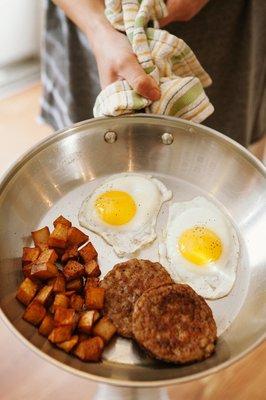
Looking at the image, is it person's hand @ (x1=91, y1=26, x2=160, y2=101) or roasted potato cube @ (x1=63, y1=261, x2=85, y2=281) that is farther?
person's hand @ (x1=91, y1=26, x2=160, y2=101)

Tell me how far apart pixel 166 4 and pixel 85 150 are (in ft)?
1.69

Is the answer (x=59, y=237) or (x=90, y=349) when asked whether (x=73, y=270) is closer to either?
(x=59, y=237)

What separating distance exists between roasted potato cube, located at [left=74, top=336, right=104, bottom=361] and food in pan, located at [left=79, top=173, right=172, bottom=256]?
0.28 meters

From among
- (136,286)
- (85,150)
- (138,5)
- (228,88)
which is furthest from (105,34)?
(136,286)

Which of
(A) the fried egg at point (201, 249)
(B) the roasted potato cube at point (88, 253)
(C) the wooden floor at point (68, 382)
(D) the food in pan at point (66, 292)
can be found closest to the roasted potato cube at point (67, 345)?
(D) the food in pan at point (66, 292)

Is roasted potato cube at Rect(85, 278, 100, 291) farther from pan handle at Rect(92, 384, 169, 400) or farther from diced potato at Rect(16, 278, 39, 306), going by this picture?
pan handle at Rect(92, 384, 169, 400)

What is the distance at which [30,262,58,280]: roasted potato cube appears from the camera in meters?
1.13

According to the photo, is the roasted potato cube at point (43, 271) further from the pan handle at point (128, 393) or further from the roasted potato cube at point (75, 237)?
the pan handle at point (128, 393)

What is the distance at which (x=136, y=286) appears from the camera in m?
1.16

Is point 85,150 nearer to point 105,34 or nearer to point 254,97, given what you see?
point 105,34

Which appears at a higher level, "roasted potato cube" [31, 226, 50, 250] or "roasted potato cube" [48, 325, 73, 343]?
"roasted potato cube" [31, 226, 50, 250]

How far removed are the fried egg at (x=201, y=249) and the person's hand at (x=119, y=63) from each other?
35 cm

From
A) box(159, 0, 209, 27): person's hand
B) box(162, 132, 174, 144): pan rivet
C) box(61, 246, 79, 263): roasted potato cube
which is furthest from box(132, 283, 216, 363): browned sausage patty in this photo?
box(159, 0, 209, 27): person's hand

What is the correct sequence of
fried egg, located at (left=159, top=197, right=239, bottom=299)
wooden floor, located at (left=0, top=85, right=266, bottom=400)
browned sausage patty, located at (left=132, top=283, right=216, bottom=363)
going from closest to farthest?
browned sausage patty, located at (left=132, top=283, right=216, bottom=363)
fried egg, located at (left=159, top=197, right=239, bottom=299)
wooden floor, located at (left=0, top=85, right=266, bottom=400)
